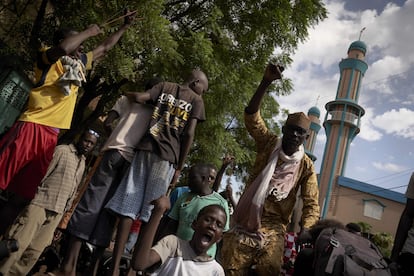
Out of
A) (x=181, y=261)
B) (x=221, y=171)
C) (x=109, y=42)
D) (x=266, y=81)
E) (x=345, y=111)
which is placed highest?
(x=345, y=111)

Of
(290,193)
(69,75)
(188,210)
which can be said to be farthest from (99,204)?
(290,193)

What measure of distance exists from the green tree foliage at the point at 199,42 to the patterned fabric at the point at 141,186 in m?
3.17

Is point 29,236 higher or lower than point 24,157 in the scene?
lower

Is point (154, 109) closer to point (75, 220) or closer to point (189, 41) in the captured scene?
point (75, 220)

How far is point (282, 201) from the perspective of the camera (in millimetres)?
3033

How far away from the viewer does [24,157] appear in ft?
8.84

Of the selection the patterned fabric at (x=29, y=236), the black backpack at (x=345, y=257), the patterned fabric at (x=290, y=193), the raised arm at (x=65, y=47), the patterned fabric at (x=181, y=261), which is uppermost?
the raised arm at (x=65, y=47)

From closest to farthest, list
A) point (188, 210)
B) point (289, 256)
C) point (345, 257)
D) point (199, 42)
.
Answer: point (345, 257), point (188, 210), point (289, 256), point (199, 42)

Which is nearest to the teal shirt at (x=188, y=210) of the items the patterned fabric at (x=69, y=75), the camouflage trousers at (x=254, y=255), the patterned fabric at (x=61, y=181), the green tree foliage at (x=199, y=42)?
the camouflage trousers at (x=254, y=255)

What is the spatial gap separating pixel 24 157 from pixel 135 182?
77cm

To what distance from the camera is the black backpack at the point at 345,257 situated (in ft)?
7.38

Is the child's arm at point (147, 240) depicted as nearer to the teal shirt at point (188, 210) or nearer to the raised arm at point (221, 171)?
the teal shirt at point (188, 210)

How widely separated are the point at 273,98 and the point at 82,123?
4925 millimetres

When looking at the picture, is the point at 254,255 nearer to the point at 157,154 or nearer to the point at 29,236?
the point at 157,154
